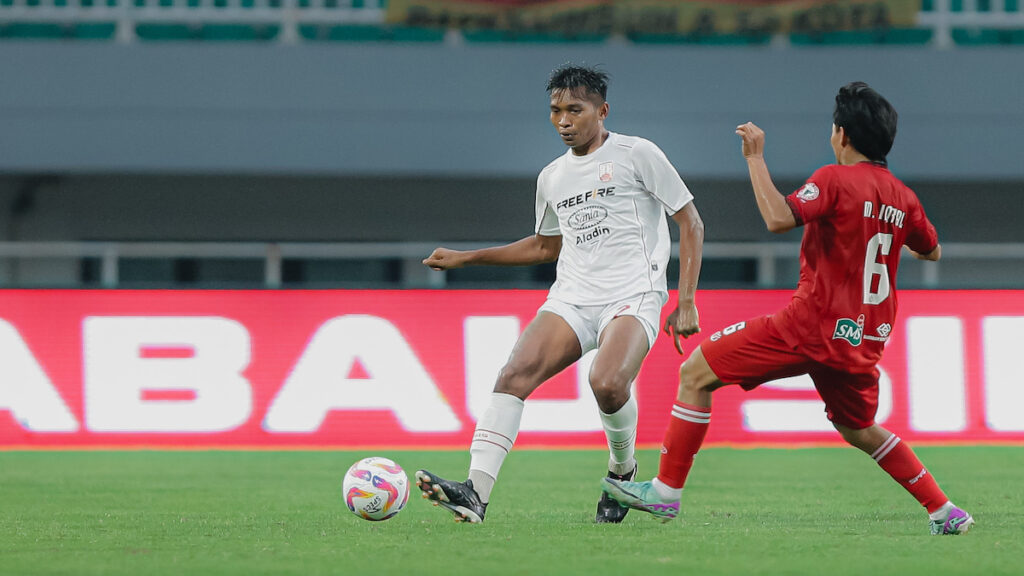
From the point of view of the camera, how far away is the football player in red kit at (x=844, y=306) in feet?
18.2

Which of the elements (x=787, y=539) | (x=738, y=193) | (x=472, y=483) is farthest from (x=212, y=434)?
(x=738, y=193)

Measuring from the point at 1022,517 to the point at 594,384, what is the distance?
2.16 m

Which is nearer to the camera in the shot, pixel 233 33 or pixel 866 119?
pixel 866 119

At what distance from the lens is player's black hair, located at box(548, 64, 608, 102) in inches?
247

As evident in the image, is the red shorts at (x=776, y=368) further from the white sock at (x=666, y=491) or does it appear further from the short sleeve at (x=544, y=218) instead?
the short sleeve at (x=544, y=218)

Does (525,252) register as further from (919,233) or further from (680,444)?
(919,233)

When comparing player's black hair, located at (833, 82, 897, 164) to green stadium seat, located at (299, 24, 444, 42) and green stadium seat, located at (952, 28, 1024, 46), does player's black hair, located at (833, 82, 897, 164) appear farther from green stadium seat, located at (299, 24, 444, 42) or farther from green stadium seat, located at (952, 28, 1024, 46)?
green stadium seat, located at (952, 28, 1024, 46)

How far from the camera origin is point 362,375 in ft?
36.8

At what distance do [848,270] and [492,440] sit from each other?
5.48 ft

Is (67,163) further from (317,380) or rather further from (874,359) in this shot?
(874,359)

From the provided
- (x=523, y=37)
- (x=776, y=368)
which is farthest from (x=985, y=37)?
(x=776, y=368)

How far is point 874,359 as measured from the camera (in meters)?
5.72

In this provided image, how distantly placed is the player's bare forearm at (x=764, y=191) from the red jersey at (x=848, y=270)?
0.19 metres

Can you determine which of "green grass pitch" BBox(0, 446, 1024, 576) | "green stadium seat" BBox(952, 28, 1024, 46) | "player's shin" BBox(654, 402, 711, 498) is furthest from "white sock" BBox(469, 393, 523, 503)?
"green stadium seat" BBox(952, 28, 1024, 46)
